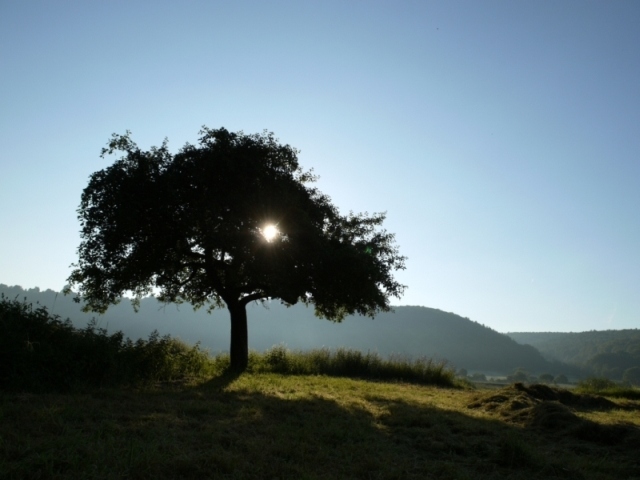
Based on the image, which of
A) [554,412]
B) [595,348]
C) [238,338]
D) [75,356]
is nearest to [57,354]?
[75,356]

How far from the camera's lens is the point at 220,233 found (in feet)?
46.0

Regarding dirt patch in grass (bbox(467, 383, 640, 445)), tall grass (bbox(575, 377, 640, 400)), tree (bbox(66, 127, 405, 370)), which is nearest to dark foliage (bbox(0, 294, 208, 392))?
tree (bbox(66, 127, 405, 370))

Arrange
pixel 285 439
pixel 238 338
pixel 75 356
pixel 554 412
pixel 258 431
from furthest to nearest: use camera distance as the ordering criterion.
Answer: pixel 238 338
pixel 75 356
pixel 554 412
pixel 258 431
pixel 285 439

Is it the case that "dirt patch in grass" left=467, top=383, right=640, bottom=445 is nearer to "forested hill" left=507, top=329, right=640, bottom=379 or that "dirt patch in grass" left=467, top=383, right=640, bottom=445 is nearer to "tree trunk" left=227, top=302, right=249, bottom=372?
"tree trunk" left=227, top=302, right=249, bottom=372

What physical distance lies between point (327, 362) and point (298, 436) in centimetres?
1457

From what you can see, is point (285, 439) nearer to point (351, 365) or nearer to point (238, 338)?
point (238, 338)

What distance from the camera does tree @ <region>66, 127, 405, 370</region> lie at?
1448 centimetres

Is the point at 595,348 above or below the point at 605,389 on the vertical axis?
above

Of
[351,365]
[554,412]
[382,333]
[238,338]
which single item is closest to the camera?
[554,412]

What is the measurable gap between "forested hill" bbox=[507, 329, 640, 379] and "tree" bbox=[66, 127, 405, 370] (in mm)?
83733

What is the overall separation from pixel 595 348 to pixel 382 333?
56701mm

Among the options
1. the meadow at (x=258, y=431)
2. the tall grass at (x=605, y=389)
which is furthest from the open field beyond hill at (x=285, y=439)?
the tall grass at (x=605, y=389)

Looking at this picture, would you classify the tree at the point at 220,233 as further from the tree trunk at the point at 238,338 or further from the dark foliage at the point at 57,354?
the dark foliage at the point at 57,354

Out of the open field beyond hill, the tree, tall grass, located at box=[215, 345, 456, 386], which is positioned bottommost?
the open field beyond hill
